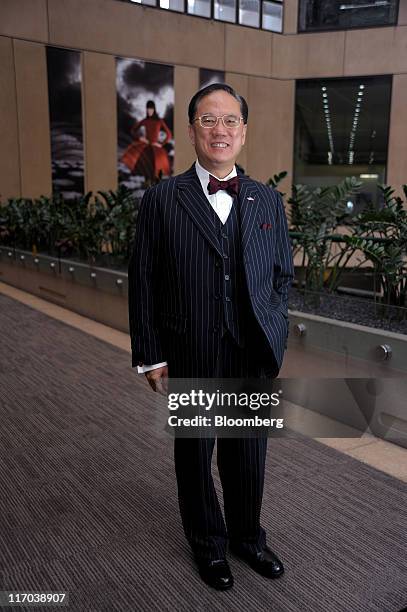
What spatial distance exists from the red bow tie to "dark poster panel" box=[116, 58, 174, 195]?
11.8 m

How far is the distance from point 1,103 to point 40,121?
0.87 m

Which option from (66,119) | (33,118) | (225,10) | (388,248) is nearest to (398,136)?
(225,10)

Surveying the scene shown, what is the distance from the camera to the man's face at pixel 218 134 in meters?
1.84

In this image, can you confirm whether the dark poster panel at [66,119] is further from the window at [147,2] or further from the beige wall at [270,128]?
the beige wall at [270,128]

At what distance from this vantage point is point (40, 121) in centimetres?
1243

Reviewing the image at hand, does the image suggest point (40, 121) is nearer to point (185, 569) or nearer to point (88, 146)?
point (88, 146)

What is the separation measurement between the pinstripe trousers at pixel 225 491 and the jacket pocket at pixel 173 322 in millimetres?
288

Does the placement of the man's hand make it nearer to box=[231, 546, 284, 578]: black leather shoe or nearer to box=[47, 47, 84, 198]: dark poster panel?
box=[231, 546, 284, 578]: black leather shoe

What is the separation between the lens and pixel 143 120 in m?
13.8

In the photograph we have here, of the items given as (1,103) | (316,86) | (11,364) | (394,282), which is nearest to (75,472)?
(11,364)

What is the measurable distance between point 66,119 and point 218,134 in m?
11.9

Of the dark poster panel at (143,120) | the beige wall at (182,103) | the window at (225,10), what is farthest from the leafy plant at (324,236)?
the window at (225,10)

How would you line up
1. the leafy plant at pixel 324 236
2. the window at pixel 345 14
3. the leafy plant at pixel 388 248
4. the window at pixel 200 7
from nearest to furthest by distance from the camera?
the leafy plant at pixel 388 248 < the leafy plant at pixel 324 236 < the window at pixel 200 7 < the window at pixel 345 14

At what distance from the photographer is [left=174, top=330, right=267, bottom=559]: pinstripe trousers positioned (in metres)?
2.07
